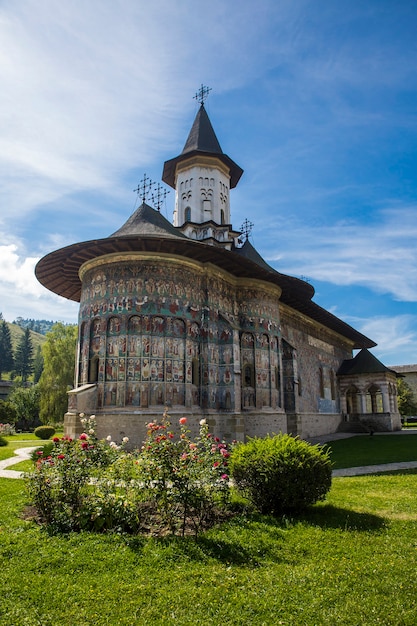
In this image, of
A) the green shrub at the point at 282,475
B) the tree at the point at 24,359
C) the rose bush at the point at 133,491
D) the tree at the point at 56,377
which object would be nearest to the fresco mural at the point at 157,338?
the green shrub at the point at 282,475

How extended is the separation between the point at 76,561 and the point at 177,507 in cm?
169

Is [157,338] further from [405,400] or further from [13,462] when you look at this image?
[405,400]

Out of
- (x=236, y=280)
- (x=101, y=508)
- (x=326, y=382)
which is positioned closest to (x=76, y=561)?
(x=101, y=508)

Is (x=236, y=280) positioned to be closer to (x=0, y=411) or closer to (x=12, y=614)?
(x=12, y=614)

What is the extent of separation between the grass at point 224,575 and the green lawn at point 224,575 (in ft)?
0.04

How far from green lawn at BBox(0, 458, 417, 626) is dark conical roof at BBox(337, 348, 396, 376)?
25916 millimetres

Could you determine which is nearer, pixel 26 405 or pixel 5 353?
pixel 26 405

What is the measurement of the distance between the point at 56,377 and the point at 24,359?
61.6 meters

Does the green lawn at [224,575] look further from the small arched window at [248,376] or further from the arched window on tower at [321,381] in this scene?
the arched window on tower at [321,381]

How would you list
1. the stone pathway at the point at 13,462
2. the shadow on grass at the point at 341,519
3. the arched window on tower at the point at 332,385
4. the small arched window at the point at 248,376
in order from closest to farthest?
the shadow on grass at the point at 341,519
the stone pathway at the point at 13,462
the small arched window at the point at 248,376
the arched window on tower at the point at 332,385

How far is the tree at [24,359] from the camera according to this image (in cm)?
8462

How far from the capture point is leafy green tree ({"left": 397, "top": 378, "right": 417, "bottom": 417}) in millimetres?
49188

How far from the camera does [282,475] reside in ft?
23.6

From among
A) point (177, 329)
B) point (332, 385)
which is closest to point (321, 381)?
point (332, 385)
